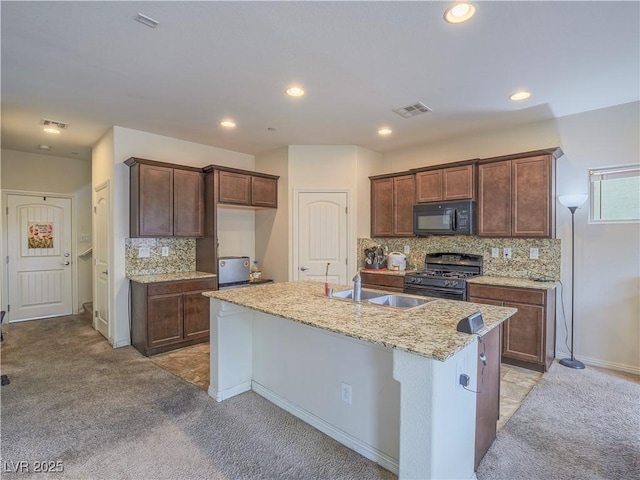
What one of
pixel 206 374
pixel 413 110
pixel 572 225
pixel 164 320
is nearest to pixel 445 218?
pixel 572 225

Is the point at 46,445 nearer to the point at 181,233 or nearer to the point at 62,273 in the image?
the point at 181,233

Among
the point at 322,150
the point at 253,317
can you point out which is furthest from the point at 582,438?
the point at 322,150

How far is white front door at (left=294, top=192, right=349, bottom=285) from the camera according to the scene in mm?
4887

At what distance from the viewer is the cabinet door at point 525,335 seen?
3293 millimetres

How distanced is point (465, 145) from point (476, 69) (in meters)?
1.90

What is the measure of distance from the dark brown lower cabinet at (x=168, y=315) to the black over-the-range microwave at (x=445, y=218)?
2844mm

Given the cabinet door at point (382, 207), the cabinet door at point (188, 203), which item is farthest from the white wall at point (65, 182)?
the cabinet door at point (382, 207)

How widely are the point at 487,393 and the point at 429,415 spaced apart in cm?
80

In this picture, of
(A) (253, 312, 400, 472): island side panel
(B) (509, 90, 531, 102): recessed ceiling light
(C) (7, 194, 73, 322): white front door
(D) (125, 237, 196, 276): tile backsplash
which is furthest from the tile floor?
(C) (7, 194, 73, 322): white front door

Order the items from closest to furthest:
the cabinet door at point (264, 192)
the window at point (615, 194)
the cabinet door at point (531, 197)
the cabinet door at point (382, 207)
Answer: the window at point (615, 194) → the cabinet door at point (531, 197) → the cabinet door at point (264, 192) → the cabinet door at point (382, 207)

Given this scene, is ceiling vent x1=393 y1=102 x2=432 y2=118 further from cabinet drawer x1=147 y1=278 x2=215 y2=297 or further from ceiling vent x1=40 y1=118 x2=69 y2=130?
ceiling vent x1=40 y1=118 x2=69 y2=130

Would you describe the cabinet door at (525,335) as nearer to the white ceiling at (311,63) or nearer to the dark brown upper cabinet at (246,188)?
the white ceiling at (311,63)

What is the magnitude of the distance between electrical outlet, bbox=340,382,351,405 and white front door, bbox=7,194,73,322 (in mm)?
5706

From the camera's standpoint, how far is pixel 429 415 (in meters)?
1.44
